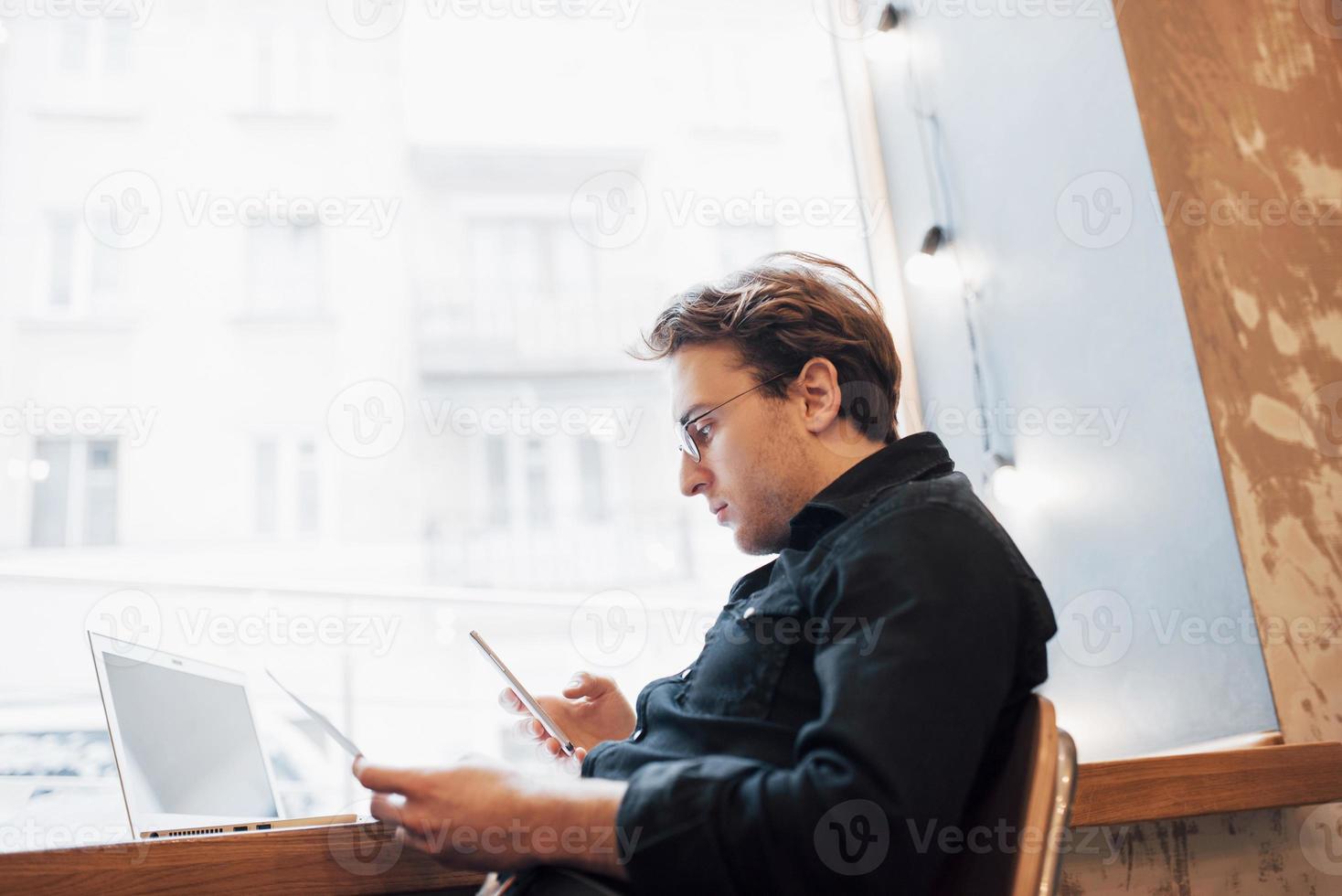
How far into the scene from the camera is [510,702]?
3.61ft

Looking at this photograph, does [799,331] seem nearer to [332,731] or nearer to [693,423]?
[693,423]

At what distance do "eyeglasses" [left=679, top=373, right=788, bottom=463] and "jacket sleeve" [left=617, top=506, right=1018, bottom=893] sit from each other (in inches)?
14.1

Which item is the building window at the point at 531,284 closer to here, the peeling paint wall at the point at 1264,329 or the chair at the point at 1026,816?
the peeling paint wall at the point at 1264,329

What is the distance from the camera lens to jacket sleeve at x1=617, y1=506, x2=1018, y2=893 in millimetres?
599

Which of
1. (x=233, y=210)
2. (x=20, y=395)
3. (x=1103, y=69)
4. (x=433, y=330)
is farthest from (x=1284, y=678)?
(x=433, y=330)

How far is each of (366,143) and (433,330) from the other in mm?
830

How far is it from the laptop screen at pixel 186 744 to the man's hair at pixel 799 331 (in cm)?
67

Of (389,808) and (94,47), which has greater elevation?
(94,47)

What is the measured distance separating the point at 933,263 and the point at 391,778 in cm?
143

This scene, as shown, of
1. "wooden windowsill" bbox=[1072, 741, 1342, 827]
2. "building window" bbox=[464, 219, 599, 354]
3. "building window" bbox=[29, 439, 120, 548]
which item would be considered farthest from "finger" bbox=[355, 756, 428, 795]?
"building window" bbox=[464, 219, 599, 354]

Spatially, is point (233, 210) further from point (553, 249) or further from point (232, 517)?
point (553, 249)

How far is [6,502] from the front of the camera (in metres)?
2.52

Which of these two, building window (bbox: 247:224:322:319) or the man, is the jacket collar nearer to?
the man

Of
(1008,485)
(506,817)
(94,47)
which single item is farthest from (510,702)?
(94,47)
